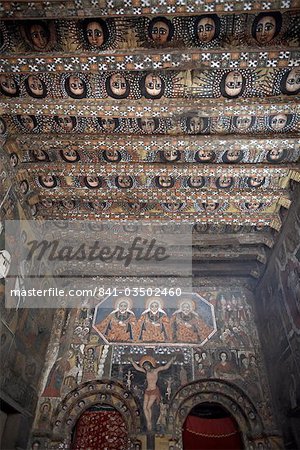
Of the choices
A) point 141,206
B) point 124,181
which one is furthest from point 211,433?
point 124,181

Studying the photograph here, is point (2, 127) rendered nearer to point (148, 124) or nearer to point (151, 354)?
point (148, 124)

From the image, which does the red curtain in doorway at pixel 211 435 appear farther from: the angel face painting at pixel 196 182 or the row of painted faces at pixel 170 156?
the row of painted faces at pixel 170 156

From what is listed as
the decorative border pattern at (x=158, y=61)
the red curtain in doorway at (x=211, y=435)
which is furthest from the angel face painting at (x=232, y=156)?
the red curtain in doorway at (x=211, y=435)

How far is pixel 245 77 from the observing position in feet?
16.5

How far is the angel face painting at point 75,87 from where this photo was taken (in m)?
5.18

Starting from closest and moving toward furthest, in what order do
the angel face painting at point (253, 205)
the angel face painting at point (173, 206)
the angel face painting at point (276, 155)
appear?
the angel face painting at point (276, 155) < the angel face painting at point (253, 205) < the angel face painting at point (173, 206)

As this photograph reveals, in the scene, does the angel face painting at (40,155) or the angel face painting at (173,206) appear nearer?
the angel face painting at (40,155)

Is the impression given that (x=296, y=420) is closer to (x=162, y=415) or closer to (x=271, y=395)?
(x=271, y=395)

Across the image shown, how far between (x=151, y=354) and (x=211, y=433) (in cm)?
213

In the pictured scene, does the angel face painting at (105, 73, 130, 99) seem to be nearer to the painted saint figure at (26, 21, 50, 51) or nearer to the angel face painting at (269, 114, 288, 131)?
the painted saint figure at (26, 21, 50, 51)

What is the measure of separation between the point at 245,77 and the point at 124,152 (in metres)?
2.55

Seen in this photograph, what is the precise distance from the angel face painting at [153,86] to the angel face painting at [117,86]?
0.92 ft

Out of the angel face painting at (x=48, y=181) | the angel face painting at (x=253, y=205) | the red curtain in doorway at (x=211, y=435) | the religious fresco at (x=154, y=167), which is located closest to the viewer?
the religious fresco at (x=154, y=167)

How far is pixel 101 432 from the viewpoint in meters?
7.09
